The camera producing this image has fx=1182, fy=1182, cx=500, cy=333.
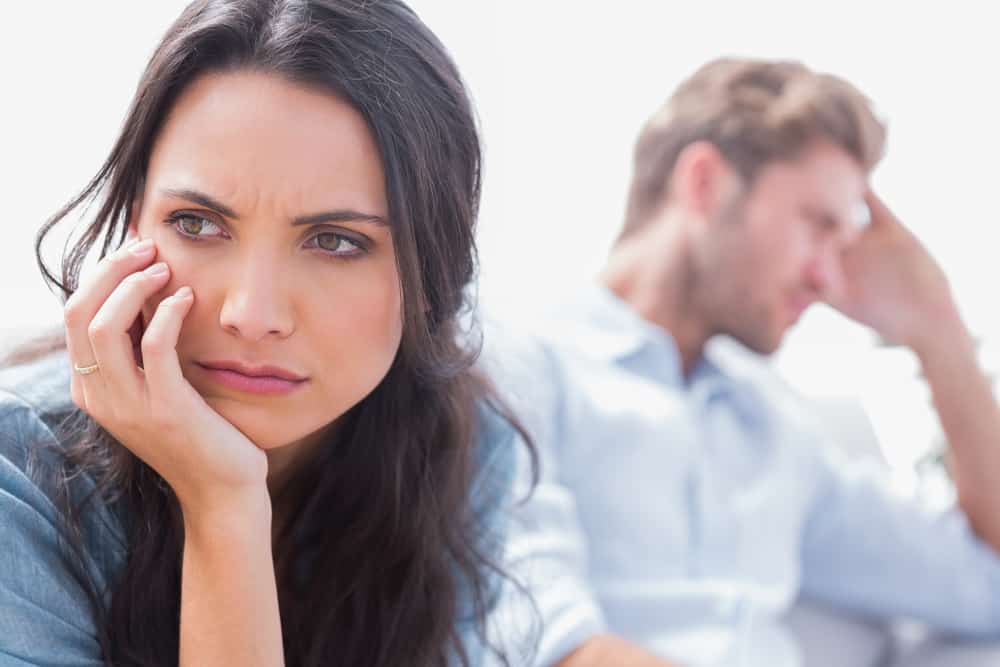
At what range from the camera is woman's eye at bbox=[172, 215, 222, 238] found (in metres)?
1.10

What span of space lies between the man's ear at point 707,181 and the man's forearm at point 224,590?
1553mm

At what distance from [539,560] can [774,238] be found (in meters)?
1.03

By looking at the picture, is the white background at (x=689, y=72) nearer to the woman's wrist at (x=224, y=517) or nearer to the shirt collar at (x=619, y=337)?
the shirt collar at (x=619, y=337)

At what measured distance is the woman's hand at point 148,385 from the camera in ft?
3.48

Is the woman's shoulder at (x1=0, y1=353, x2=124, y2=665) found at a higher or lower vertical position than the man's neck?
higher

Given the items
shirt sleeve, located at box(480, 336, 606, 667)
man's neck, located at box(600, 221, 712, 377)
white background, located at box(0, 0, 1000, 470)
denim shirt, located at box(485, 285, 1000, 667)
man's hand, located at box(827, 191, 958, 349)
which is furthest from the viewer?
white background, located at box(0, 0, 1000, 470)

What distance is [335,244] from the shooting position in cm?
114

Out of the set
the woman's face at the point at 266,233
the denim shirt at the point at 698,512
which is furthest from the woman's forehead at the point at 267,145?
the denim shirt at the point at 698,512

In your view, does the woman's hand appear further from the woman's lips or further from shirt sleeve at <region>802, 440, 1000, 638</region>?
shirt sleeve at <region>802, 440, 1000, 638</region>

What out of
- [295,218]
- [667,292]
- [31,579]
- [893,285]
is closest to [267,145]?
[295,218]

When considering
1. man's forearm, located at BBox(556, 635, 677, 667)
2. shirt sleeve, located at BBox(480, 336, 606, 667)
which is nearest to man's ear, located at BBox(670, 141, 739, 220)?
shirt sleeve, located at BBox(480, 336, 606, 667)

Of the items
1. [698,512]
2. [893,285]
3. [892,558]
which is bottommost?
[892,558]

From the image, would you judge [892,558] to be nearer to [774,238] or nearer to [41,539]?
[774,238]

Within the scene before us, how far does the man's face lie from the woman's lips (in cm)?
144
